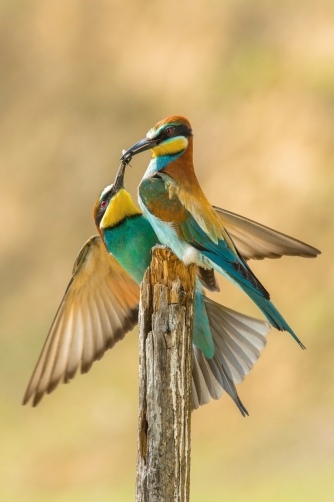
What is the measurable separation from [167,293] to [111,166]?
167 inches

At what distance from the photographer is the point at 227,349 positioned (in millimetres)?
2434

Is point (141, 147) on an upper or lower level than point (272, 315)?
upper

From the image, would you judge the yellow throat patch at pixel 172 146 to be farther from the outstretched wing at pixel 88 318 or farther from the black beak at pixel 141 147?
the outstretched wing at pixel 88 318

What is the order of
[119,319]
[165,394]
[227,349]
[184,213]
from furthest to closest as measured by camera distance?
[119,319] → [227,349] → [184,213] → [165,394]

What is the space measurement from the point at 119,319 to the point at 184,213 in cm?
62

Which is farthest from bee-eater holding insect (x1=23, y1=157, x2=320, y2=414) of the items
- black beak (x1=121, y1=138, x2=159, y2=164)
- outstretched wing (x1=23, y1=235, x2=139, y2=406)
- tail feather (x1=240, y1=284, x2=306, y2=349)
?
tail feather (x1=240, y1=284, x2=306, y2=349)

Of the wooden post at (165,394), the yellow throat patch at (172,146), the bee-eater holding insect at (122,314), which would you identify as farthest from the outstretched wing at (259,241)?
the wooden post at (165,394)

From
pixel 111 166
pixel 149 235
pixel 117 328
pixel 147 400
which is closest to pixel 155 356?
pixel 147 400

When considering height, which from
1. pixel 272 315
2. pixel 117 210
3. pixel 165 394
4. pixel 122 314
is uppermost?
pixel 117 210

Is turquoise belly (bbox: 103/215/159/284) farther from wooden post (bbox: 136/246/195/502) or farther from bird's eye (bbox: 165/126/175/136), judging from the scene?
wooden post (bbox: 136/246/195/502)

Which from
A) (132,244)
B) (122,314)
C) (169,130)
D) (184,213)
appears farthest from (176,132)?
(122,314)

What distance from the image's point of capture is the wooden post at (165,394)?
5.61 feet

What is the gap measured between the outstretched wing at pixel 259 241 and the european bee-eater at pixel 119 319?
0.20 m

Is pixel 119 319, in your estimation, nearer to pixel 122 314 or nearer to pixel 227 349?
pixel 122 314
